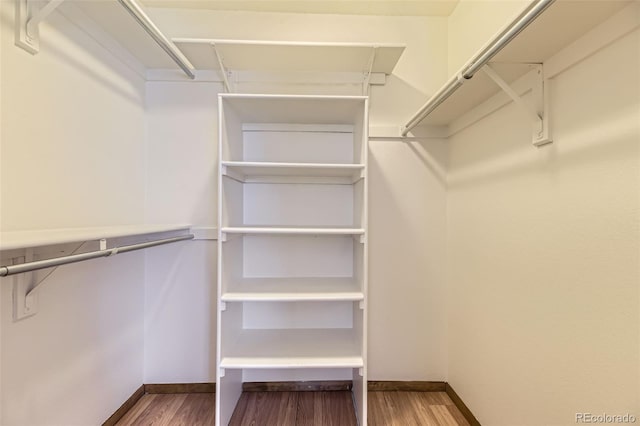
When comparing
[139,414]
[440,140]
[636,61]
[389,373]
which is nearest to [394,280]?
[389,373]

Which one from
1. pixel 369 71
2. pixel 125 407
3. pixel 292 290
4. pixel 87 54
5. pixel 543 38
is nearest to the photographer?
pixel 543 38

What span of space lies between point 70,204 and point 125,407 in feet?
3.82

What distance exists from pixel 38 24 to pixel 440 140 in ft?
6.45

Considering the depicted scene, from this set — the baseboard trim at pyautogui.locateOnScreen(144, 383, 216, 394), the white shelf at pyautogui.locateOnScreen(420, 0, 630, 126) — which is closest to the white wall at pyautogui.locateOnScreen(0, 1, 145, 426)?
the baseboard trim at pyautogui.locateOnScreen(144, 383, 216, 394)

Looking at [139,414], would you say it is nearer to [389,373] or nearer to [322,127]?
[389,373]

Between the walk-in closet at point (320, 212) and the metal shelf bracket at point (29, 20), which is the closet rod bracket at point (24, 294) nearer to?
the walk-in closet at point (320, 212)

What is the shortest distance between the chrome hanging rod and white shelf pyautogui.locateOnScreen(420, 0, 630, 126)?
4.35 feet

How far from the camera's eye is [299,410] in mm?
A: 1740

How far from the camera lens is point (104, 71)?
1535 millimetres

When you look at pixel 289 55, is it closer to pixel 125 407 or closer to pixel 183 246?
pixel 183 246

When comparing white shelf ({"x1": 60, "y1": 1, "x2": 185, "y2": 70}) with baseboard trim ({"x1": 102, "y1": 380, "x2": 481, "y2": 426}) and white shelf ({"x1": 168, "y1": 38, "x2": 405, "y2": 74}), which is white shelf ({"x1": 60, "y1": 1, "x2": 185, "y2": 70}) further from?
baseboard trim ({"x1": 102, "y1": 380, "x2": 481, "y2": 426})

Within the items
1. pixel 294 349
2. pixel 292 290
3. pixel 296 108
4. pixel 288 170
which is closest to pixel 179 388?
pixel 294 349

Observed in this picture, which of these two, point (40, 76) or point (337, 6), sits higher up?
point (337, 6)

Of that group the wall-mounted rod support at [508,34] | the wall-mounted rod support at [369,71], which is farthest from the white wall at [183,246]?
the wall-mounted rod support at [508,34]
